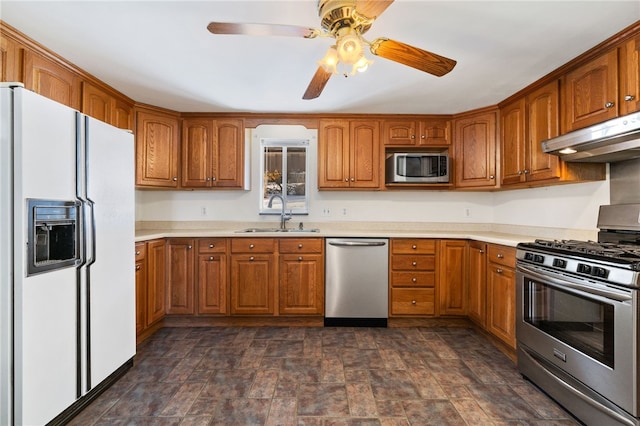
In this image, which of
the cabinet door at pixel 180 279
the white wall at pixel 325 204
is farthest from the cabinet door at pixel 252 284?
the white wall at pixel 325 204

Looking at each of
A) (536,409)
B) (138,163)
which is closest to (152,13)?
(138,163)

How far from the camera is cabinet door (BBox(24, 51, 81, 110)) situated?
1991 mm

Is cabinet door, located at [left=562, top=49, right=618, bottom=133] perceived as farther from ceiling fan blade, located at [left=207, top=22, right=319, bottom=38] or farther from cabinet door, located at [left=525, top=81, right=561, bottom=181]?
ceiling fan blade, located at [left=207, top=22, right=319, bottom=38]

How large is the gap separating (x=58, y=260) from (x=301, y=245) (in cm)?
194

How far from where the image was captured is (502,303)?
8.50ft

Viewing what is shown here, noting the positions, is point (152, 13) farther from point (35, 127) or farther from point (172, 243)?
point (172, 243)

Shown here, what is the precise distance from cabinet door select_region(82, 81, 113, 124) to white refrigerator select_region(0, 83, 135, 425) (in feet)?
2.26

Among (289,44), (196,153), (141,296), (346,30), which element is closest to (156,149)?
(196,153)

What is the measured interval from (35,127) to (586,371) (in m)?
3.07

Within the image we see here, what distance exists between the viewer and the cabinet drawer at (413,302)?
3.16 meters

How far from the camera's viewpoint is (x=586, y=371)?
168 centimetres

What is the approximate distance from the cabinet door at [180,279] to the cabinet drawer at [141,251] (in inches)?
13.9

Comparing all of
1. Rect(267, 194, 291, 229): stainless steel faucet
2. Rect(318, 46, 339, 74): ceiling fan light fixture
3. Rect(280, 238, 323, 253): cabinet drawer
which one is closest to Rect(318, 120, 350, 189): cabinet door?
Rect(267, 194, 291, 229): stainless steel faucet

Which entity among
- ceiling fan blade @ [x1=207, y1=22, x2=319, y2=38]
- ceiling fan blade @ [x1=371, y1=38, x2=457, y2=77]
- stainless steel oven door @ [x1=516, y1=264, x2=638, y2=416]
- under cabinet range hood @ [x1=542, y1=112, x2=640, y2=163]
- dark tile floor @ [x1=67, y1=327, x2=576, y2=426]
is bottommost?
dark tile floor @ [x1=67, y1=327, x2=576, y2=426]
